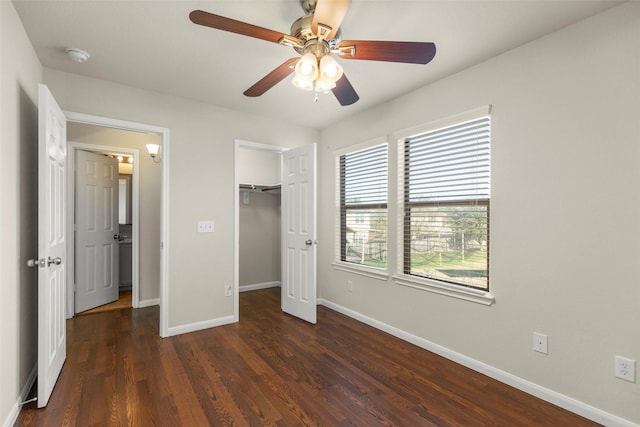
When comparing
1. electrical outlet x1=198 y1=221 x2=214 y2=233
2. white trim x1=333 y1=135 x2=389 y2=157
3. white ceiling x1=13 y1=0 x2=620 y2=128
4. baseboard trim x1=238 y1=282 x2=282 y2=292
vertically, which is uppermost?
white ceiling x1=13 y1=0 x2=620 y2=128

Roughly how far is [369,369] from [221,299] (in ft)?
6.00

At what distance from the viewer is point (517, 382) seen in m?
2.22

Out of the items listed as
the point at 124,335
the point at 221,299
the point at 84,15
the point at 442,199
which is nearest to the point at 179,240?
the point at 221,299

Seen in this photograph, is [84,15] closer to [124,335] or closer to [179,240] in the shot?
[179,240]

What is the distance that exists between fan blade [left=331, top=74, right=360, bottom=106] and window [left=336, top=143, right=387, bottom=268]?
1.21 m

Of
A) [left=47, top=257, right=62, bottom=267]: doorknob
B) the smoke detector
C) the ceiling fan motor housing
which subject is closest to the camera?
the ceiling fan motor housing

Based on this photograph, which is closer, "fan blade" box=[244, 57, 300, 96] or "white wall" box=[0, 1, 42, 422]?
"white wall" box=[0, 1, 42, 422]

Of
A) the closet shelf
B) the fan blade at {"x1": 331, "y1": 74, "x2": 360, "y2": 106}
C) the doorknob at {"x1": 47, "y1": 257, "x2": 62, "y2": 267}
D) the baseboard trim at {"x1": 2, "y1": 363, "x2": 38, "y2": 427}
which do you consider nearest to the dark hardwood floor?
the baseboard trim at {"x1": 2, "y1": 363, "x2": 38, "y2": 427}

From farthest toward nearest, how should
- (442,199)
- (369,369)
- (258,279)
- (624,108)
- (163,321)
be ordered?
(258,279)
(163,321)
(442,199)
(369,369)
(624,108)

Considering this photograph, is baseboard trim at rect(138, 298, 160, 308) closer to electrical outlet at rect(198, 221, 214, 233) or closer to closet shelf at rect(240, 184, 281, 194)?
electrical outlet at rect(198, 221, 214, 233)

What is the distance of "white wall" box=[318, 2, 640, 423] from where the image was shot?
70.1 inches

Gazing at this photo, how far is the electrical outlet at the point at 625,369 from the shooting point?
1.75 m

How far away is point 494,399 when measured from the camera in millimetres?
2076

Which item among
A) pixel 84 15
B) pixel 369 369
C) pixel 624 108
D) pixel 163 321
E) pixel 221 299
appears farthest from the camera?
pixel 221 299
